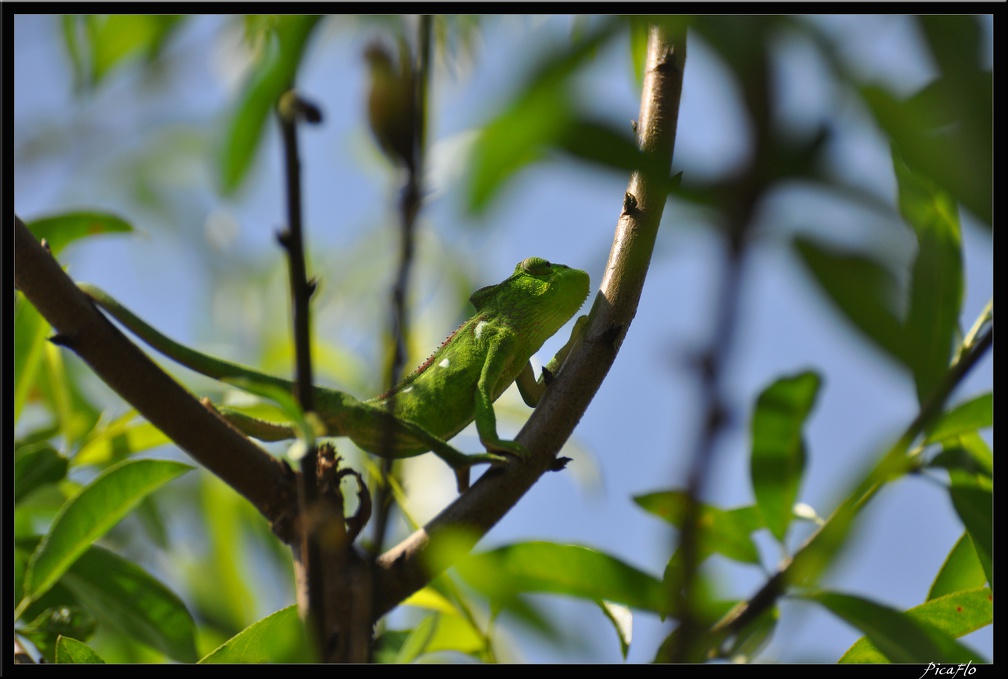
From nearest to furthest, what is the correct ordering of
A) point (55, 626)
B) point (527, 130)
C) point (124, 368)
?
point (527, 130) < point (124, 368) < point (55, 626)

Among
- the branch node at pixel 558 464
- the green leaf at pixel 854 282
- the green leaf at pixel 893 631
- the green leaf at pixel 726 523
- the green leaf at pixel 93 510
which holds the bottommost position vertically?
the green leaf at pixel 893 631

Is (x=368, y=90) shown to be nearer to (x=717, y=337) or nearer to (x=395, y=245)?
Result: (x=395, y=245)

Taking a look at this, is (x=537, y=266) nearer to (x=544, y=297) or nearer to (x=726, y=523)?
(x=544, y=297)

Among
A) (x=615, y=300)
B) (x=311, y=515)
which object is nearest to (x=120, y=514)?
(x=311, y=515)

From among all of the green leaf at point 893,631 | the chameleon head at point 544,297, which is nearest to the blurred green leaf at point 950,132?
the green leaf at point 893,631

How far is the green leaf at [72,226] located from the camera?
5.57 ft

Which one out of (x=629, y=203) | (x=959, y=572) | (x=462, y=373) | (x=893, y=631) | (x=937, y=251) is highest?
(x=462, y=373)

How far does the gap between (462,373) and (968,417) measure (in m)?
1.23

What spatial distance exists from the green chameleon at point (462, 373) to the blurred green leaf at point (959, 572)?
654mm

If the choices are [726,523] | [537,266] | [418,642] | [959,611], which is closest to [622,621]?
[726,523]

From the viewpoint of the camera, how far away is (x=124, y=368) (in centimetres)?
118

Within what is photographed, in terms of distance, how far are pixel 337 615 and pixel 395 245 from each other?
2.17 ft

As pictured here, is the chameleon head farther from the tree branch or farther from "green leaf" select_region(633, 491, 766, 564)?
"green leaf" select_region(633, 491, 766, 564)

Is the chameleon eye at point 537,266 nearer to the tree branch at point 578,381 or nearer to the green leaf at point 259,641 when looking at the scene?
the tree branch at point 578,381
